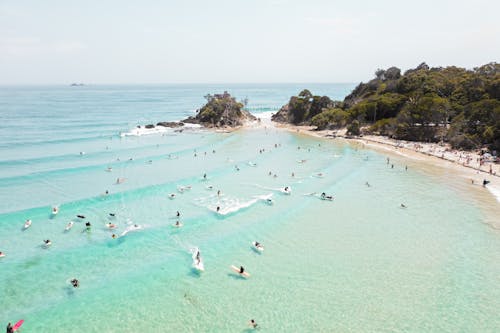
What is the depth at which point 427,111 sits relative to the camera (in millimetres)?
65062

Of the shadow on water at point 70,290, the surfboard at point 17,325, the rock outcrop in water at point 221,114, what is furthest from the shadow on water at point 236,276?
Result: the rock outcrop in water at point 221,114

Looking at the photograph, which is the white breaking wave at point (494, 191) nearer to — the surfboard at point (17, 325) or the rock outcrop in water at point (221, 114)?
the surfboard at point (17, 325)

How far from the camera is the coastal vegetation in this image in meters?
59.0

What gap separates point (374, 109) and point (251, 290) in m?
71.4

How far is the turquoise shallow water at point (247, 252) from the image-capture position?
19.7 meters

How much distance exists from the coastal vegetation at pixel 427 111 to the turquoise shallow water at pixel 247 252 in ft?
59.6

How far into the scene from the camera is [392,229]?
101ft

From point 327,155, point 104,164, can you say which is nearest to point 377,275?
point 327,155

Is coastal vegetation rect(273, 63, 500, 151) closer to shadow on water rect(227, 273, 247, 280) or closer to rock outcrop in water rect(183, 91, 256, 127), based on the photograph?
rock outcrop in water rect(183, 91, 256, 127)

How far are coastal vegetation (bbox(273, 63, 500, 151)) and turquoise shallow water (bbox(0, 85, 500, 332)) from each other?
715 inches

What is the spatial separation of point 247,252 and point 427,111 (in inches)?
2163

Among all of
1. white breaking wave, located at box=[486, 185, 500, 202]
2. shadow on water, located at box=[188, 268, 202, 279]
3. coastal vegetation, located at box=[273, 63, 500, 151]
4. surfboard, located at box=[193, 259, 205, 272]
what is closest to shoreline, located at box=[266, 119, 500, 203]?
white breaking wave, located at box=[486, 185, 500, 202]

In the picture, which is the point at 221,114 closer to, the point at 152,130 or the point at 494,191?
the point at 152,130

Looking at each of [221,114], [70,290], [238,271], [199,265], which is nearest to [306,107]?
[221,114]
